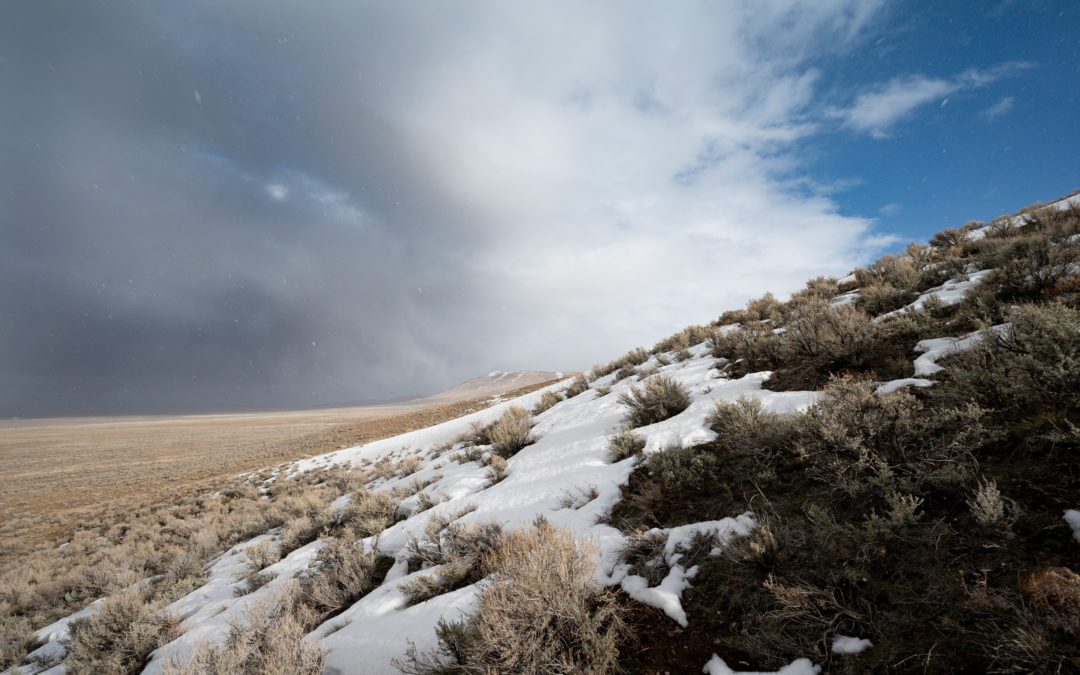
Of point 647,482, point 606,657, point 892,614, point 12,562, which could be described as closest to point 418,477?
point 647,482

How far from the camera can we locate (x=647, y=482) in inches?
161

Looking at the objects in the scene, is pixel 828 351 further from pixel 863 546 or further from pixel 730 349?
pixel 863 546

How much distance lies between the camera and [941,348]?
448cm

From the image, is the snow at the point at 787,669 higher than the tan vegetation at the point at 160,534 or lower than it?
higher

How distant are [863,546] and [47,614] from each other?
13.4m

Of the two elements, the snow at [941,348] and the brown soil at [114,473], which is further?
the brown soil at [114,473]

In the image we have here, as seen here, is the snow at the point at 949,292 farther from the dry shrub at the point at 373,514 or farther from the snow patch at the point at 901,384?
the dry shrub at the point at 373,514

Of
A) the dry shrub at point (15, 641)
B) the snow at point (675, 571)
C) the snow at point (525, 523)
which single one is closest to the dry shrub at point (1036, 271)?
the snow at point (525, 523)

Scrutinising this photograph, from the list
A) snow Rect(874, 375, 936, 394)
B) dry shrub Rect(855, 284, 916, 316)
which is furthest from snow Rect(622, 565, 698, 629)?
dry shrub Rect(855, 284, 916, 316)

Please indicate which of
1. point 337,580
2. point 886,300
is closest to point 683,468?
point 337,580

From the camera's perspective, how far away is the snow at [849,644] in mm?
2023

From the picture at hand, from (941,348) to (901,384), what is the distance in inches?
45.8

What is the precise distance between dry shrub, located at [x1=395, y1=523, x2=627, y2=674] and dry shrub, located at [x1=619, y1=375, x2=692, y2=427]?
318cm

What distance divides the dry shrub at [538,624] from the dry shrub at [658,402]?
3.18m
